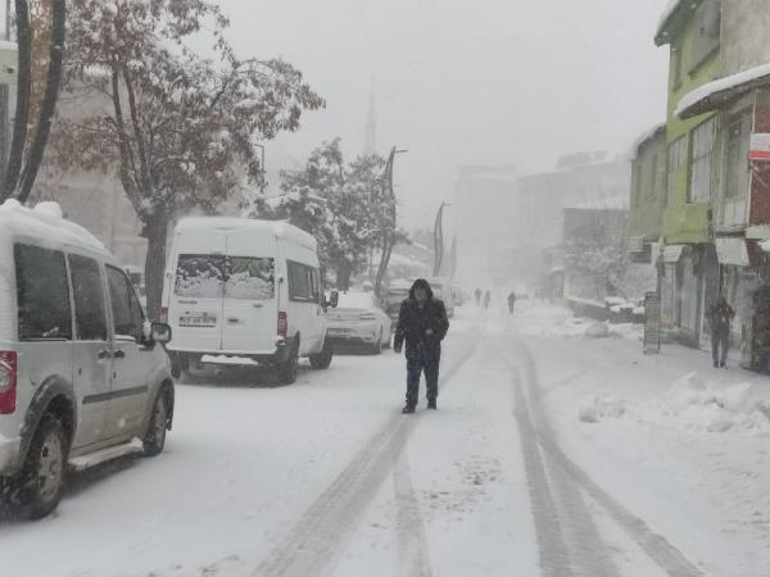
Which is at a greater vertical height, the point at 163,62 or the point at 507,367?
the point at 163,62

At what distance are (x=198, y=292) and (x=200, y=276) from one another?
0.82 feet

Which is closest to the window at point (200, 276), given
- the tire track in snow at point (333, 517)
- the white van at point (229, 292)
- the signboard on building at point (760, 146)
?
the white van at point (229, 292)

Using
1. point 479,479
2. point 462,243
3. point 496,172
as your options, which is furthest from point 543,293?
point 479,479

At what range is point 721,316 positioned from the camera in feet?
66.3

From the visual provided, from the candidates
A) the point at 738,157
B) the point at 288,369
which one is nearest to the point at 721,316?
the point at 738,157

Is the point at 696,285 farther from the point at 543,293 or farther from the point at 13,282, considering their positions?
the point at 543,293

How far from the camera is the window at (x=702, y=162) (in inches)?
940

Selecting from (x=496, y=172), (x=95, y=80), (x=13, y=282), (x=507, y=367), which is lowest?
(x=507, y=367)

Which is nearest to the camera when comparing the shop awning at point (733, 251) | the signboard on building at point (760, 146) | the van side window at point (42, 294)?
the van side window at point (42, 294)

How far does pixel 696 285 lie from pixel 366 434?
67.4ft

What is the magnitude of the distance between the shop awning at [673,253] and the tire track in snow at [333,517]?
18.9 meters

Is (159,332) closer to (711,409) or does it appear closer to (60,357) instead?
(60,357)

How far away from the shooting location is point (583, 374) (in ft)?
58.3

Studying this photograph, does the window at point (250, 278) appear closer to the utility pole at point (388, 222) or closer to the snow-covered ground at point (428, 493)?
the snow-covered ground at point (428, 493)
